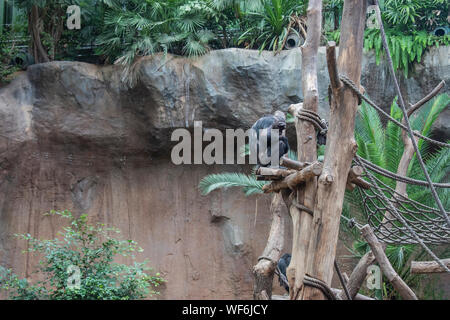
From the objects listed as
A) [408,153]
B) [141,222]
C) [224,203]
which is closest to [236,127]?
[224,203]

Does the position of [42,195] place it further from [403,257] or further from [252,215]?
[403,257]

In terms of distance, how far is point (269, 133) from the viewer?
643 centimetres

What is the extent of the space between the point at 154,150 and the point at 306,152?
5565mm

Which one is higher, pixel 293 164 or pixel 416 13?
pixel 416 13

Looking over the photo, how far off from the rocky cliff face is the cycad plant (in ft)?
3.31

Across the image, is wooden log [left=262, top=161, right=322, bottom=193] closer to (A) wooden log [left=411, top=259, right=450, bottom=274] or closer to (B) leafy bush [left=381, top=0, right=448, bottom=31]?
(A) wooden log [left=411, top=259, right=450, bottom=274]

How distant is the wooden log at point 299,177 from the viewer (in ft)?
14.5

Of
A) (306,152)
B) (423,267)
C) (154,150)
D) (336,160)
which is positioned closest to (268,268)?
(306,152)

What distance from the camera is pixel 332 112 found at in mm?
4395

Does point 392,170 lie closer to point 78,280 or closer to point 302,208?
point 302,208

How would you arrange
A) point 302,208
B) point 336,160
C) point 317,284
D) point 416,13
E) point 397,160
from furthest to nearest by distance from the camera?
point 416,13 → point 397,160 → point 302,208 → point 336,160 → point 317,284

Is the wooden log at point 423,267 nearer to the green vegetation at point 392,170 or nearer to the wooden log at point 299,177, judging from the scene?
the wooden log at point 299,177

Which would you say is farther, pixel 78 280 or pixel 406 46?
pixel 406 46
